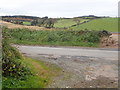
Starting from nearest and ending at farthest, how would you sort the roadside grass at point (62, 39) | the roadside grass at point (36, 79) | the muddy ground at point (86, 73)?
the roadside grass at point (36, 79)
the muddy ground at point (86, 73)
the roadside grass at point (62, 39)

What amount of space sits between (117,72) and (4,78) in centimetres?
557

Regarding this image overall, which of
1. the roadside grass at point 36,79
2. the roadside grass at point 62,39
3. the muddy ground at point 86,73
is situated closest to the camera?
the roadside grass at point 36,79

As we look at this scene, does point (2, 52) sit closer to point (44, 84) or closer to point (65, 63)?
point (44, 84)

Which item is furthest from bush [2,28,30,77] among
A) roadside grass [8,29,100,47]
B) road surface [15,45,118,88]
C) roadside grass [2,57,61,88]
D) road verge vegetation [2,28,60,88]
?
roadside grass [8,29,100,47]

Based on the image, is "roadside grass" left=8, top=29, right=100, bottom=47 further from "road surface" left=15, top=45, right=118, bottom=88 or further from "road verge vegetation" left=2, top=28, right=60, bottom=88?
"road verge vegetation" left=2, top=28, right=60, bottom=88

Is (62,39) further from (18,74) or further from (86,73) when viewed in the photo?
(18,74)

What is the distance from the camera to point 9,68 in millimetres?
8016

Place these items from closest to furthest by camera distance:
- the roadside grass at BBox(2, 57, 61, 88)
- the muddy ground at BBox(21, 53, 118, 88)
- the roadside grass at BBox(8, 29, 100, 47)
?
the roadside grass at BBox(2, 57, 61, 88), the muddy ground at BBox(21, 53, 118, 88), the roadside grass at BBox(8, 29, 100, 47)

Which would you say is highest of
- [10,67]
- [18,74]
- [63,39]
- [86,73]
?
[63,39]

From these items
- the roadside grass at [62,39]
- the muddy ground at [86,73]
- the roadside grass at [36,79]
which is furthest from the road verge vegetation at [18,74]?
the roadside grass at [62,39]

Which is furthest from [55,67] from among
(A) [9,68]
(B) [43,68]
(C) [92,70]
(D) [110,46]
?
(D) [110,46]

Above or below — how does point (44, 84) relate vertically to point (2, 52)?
below

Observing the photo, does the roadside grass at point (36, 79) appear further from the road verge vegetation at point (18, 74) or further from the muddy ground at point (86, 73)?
the muddy ground at point (86, 73)

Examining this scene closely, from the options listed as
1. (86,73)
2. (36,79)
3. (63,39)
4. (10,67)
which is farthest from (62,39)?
(10,67)
